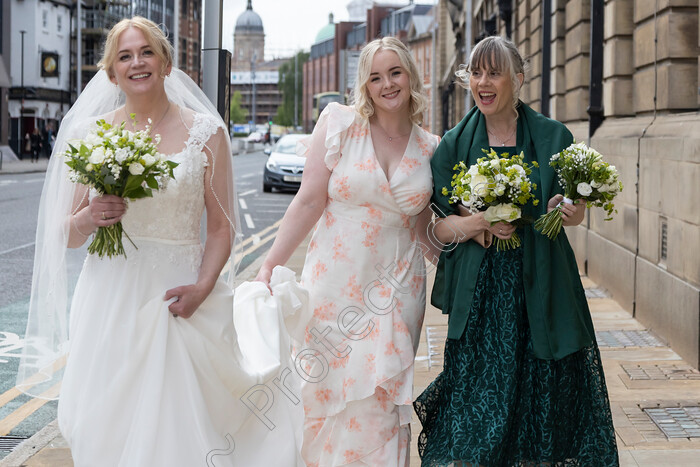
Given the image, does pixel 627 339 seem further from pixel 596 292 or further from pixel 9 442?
pixel 9 442

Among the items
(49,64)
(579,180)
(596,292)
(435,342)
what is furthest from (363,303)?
(49,64)

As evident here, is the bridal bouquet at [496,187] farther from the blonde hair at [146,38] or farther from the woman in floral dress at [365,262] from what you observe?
the blonde hair at [146,38]

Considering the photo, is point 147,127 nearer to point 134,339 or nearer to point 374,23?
point 134,339

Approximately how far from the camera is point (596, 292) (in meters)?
10.7

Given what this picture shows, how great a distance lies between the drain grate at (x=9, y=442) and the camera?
17.1 feet

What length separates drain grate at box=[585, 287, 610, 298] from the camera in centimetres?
1045

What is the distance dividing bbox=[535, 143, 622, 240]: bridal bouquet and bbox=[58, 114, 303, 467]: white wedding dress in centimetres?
137

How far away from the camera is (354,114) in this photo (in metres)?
4.59

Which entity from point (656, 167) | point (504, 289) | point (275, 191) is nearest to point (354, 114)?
point (504, 289)

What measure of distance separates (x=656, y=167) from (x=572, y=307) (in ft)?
15.6

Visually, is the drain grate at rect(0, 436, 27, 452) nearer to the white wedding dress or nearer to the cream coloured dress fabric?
the white wedding dress

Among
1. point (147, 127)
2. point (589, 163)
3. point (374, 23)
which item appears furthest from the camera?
point (374, 23)

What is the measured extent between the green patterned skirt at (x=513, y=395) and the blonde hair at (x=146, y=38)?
159cm

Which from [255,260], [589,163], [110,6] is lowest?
[255,260]
